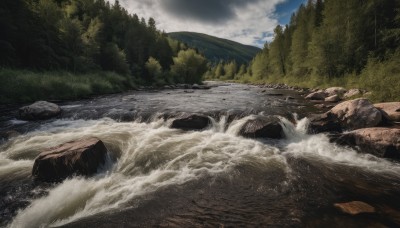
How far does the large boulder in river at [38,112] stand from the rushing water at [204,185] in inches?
144

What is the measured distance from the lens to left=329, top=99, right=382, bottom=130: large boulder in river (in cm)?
1086

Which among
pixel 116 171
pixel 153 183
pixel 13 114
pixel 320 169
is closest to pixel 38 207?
pixel 116 171

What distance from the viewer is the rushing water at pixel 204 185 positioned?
4754 mm

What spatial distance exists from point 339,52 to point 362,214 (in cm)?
3080

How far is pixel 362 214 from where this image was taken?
4.79 metres

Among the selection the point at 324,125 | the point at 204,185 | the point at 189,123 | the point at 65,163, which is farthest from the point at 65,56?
the point at 324,125

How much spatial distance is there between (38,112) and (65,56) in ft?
75.1

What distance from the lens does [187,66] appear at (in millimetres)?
59375

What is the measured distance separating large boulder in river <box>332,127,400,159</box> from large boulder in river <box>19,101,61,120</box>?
17.4 metres

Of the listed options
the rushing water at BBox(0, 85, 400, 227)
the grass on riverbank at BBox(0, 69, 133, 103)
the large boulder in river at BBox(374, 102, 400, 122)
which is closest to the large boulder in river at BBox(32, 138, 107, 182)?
the rushing water at BBox(0, 85, 400, 227)

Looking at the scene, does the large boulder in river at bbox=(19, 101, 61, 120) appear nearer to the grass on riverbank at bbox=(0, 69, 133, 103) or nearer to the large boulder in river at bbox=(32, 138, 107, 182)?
the grass on riverbank at bbox=(0, 69, 133, 103)

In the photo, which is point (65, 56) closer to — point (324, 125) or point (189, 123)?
point (189, 123)

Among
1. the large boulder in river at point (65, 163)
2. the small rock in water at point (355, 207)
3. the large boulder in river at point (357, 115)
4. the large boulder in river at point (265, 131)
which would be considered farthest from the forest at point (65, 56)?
the large boulder in river at point (357, 115)

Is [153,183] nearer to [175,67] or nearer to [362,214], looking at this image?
[362,214]
